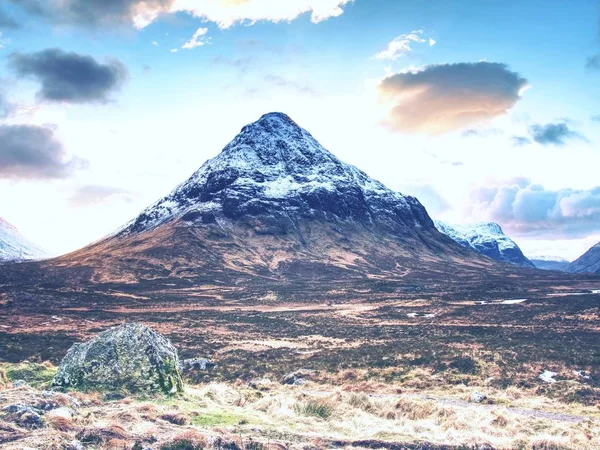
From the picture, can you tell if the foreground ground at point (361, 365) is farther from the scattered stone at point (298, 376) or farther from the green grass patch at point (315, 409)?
the scattered stone at point (298, 376)

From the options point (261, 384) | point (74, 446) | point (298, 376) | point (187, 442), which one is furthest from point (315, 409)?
point (298, 376)

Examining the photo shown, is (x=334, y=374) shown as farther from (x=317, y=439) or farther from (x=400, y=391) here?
(x=317, y=439)

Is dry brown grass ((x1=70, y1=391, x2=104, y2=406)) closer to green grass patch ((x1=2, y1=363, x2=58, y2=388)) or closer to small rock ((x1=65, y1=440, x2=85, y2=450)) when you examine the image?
green grass patch ((x1=2, y1=363, x2=58, y2=388))

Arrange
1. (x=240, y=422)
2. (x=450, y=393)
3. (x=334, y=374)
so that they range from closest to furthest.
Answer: (x=240, y=422)
(x=450, y=393)
(x=334, y=374)

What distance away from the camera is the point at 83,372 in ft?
69.8

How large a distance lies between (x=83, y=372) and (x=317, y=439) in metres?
12.0

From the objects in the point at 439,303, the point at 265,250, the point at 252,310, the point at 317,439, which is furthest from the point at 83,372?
the point at 265,250

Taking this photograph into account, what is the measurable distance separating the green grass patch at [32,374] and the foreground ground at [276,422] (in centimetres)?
5

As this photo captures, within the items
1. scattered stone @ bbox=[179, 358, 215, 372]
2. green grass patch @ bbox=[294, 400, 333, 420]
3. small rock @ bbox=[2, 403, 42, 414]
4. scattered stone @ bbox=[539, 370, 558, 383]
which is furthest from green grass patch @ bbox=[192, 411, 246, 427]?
scattered stone @ bbox=[539, 370, 558, 383]

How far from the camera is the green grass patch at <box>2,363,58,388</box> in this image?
23.3 m

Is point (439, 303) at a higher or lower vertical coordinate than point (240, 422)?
lower

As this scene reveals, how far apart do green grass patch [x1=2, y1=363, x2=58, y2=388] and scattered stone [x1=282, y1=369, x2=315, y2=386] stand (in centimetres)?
1463

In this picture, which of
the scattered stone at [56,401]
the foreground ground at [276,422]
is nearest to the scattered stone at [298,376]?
the foreground ground at [276,422]

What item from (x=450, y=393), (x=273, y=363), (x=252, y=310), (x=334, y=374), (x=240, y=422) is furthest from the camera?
(x=252, y=310)
